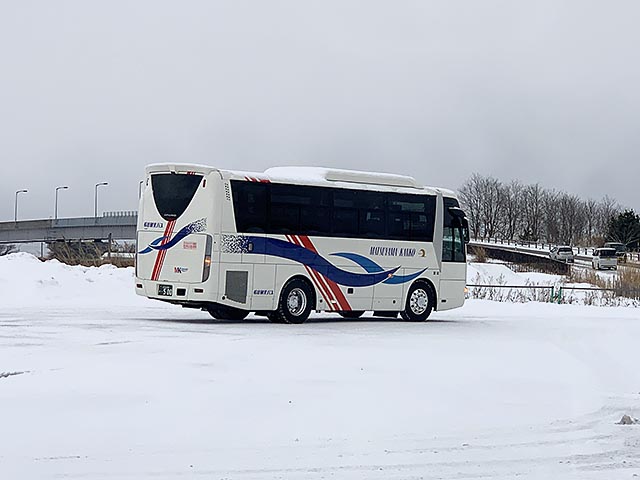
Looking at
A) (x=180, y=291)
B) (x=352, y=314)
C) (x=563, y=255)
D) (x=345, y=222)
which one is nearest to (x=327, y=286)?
(x=345, y=222)

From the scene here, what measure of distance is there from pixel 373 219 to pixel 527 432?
15.5m

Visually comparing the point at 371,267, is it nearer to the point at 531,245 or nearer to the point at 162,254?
the point at 162,254

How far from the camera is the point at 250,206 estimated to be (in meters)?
22.9

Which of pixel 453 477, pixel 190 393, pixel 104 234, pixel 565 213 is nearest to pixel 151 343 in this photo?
pixel 190 393

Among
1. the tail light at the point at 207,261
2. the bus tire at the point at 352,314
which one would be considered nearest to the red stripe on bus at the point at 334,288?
the bus tire at the point at 352,314

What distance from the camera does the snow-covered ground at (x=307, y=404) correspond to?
852 cm

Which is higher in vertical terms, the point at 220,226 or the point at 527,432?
the point at 220,226

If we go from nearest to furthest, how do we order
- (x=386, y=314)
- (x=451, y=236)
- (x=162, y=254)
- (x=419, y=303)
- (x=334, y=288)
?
1. (x=162, y=254)
2. (x=334, y=288)
3. (x=419, y=303)
4. (x=451, y=236)
5. (x=386, y=314)

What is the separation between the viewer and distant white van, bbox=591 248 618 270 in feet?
273

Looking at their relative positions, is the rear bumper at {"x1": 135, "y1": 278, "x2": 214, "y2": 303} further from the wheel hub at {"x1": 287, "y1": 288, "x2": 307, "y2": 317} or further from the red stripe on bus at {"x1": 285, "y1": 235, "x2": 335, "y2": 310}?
the red stripe on bus at {"x1": 285, "y1": 235, "x2": 335, "y2": 310}

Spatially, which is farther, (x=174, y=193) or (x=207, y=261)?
(x=174, y=193)

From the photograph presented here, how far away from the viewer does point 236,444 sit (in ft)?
30.1

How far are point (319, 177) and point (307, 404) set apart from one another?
13.9 m

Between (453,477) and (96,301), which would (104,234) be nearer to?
(96,301)
